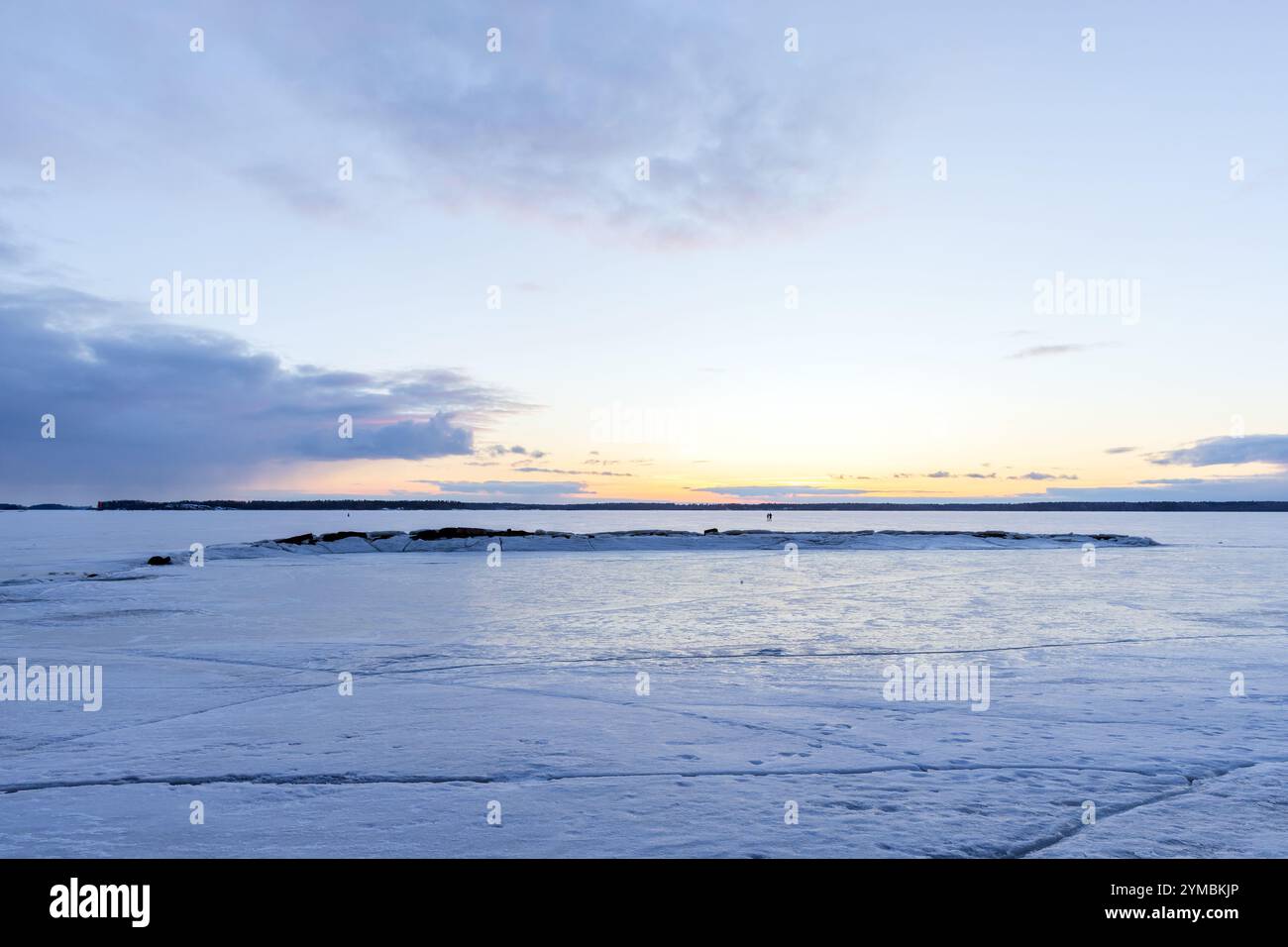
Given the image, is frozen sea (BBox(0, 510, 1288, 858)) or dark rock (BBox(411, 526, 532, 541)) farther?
dark rock (BBox(411, 526, 532, 541))

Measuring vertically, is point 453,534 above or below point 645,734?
above

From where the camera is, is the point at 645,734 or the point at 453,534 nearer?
the point at 645,734

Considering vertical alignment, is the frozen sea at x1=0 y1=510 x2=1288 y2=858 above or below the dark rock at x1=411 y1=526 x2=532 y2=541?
below

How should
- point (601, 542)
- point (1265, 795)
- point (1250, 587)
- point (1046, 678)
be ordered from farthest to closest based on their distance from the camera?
1. point (601, 542)
2. point (1250, 587)
3. point (1046, 678)
4. point (1265, 795)

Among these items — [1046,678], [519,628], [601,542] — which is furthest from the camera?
[601,542]

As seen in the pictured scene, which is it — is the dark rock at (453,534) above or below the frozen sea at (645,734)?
above

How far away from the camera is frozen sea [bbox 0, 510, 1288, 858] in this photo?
4.29 meters

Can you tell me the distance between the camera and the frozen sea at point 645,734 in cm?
429

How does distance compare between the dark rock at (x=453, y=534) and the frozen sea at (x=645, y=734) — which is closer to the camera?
the frozen sea at (x=645, y=734)

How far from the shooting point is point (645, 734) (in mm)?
6320
